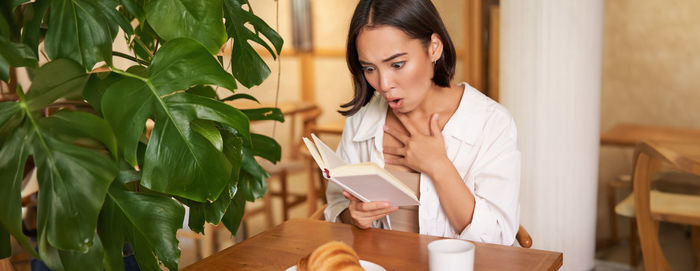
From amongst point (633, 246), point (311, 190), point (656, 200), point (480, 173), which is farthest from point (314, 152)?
point (311, 190)

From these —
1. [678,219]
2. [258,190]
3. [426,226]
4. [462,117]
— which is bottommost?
[678,219]

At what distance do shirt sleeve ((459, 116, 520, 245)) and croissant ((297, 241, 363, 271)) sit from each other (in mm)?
586

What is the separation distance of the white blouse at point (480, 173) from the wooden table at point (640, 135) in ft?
5.75

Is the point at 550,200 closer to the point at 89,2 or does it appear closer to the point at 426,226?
the point at 426,226

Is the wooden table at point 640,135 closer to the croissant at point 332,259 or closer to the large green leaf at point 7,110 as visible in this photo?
the croissant at point 332,259

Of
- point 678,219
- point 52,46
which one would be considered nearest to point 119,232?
point 52,46

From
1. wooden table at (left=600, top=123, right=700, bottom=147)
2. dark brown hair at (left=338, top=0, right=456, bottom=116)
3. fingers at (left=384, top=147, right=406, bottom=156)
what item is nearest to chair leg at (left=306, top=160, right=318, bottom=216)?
wooden table at (left=600, top=123, right=700, bottom=147)

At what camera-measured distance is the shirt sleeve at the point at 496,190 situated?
69.2 inches

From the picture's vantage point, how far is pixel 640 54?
4.47m

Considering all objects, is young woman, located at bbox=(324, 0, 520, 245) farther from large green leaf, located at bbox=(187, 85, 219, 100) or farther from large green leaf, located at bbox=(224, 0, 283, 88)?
large green leaf, located at bbox=(187, 85, 219, 100)

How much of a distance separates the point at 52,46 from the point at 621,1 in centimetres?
407

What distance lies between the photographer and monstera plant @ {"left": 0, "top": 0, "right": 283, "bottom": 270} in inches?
45.2

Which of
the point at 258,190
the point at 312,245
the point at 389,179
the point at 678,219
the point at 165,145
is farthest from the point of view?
the point at 678,219

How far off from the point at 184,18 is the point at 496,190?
942 millimetres
